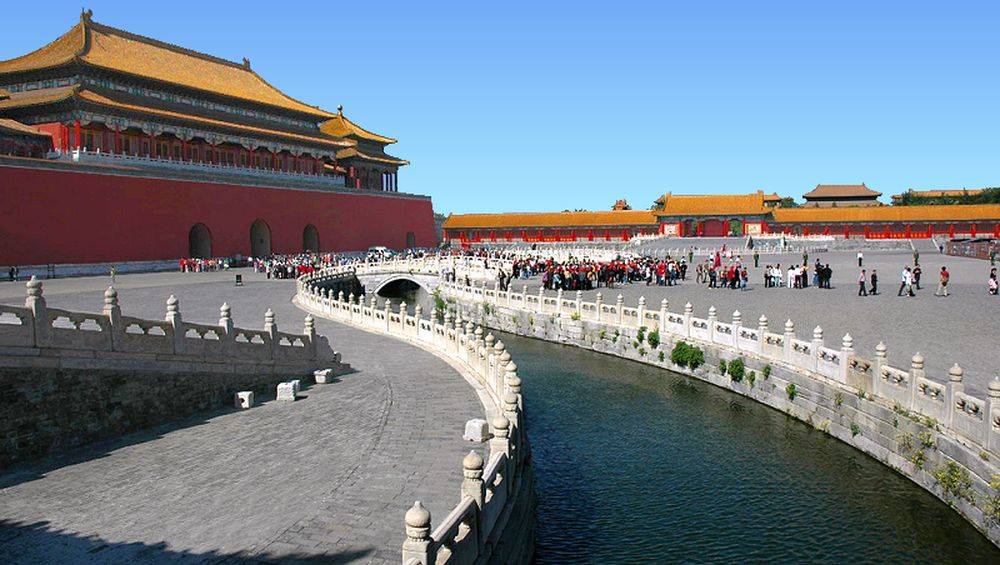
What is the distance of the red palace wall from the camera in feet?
100

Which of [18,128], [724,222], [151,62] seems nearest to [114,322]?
[18,128]

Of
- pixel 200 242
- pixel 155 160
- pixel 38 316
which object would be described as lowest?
pixel 38 316

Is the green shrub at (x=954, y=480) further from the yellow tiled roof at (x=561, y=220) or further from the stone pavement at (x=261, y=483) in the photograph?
the yellow tiled roof at (x=561, y=220)

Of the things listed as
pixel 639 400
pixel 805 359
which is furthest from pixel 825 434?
pixel 639 400

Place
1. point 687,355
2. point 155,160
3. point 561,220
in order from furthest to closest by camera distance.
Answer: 1. point 561,220
2. point 155,160
3. point 687,355

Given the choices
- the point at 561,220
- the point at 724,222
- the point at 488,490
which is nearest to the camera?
the point at 488,490

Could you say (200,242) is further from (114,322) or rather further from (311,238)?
(114,322)

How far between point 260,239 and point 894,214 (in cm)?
4907

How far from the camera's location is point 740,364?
52.7 ft

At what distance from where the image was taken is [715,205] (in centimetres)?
6325

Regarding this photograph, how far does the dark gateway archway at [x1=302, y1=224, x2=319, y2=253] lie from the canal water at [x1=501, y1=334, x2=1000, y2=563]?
34.3m

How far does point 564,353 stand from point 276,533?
16.0 meters

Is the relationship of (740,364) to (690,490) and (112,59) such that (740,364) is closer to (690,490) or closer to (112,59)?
(690,490)

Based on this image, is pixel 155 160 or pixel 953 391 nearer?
pixel 953 391
